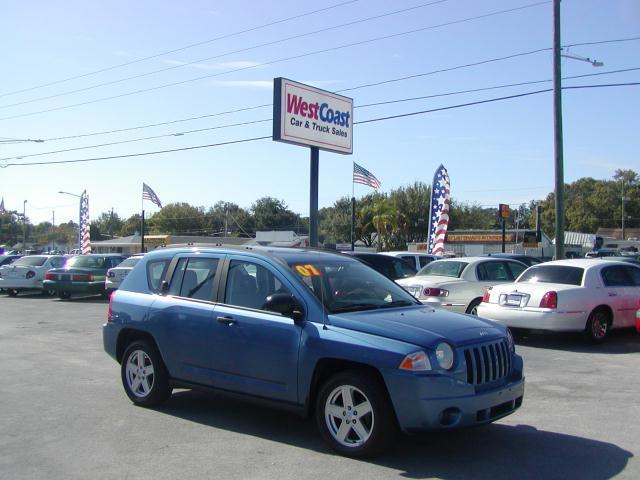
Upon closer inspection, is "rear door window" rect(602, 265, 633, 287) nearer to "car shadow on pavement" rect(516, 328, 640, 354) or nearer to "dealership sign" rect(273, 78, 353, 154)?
"car shadow on pavement" rect(516, 328, 640, 354)

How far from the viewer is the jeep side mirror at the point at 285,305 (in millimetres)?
5699

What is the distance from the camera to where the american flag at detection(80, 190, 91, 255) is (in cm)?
3755

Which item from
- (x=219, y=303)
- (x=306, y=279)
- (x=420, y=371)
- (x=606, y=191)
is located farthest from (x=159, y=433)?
(x=606, y=191)

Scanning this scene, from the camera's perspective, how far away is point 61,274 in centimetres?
2236

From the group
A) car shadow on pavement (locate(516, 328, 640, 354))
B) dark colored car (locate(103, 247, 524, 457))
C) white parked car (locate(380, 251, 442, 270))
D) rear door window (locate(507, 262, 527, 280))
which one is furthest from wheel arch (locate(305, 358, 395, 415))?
white parked car (locate(380, 251, 442, 270))

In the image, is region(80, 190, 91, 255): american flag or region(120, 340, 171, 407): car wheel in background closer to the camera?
region(120, 340, 171, 407): car wheel in background

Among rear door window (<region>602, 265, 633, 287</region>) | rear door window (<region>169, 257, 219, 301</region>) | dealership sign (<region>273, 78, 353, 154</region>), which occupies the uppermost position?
dealership sign (<region>273, 78, 353, 154</region>)

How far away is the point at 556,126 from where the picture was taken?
18.5 meters

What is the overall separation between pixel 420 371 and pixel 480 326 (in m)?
0.99

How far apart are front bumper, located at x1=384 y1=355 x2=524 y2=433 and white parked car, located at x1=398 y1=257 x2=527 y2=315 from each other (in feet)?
26.7

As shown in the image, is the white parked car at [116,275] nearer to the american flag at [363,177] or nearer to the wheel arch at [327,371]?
the american flag at [363,177]

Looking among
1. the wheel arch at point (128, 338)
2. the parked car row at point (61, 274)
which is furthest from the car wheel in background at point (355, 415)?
the parked car row at point (61, 274)

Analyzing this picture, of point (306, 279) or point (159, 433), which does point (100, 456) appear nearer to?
point (159, 433)

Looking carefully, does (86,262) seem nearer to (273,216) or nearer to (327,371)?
(327,371)
